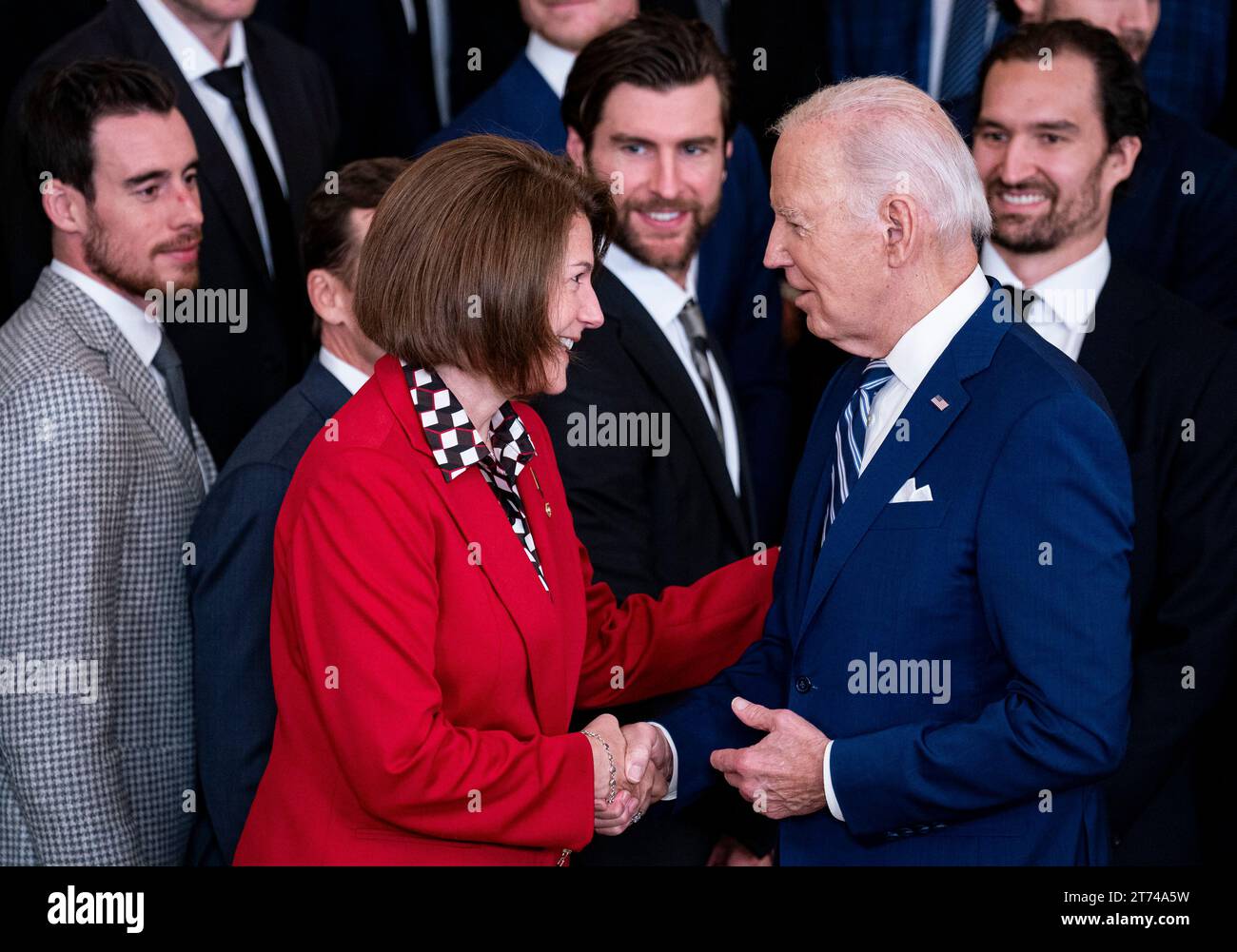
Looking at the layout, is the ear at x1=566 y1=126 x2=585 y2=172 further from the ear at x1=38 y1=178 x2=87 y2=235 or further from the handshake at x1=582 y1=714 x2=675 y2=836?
the handshake at x1=582 y1=714 x2=675 y2=836

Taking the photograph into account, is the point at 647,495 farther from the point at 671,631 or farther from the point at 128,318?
the point at 128,318

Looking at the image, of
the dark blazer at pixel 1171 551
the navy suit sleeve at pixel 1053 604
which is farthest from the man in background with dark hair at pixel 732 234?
the navy suit sleeve at pixel 1053 604

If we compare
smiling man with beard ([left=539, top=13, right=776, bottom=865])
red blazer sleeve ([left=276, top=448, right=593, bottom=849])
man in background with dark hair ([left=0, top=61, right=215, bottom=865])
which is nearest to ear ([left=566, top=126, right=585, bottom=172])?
smiling man with beard ([left=539, top=13, right=776, bottom=865])

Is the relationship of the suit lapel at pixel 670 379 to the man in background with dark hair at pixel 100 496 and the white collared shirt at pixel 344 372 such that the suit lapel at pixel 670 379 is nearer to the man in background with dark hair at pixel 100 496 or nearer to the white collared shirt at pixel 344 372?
the white collared shirt at pixel 344 372

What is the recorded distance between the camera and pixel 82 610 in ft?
8.77

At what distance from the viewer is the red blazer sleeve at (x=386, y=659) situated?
2.20 meters

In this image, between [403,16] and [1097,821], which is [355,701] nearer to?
[1097,821]

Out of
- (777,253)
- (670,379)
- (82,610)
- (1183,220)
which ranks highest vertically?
(777,253)

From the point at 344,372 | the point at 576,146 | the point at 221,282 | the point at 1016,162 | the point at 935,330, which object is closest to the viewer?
the point at 935,330

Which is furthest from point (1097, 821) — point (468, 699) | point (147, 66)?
point (147, 66)

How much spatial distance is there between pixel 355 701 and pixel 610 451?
1033 mm

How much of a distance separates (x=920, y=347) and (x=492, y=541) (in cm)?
73

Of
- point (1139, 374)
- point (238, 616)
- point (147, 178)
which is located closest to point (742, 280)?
point (1139, 374)

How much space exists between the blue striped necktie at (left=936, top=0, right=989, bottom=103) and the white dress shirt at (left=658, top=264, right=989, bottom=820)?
7.48 feet
